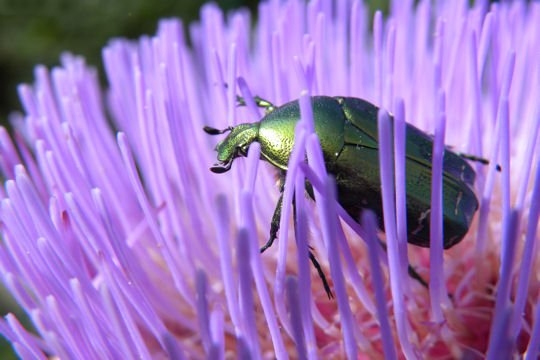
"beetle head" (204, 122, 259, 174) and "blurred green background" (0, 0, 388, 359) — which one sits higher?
"blurred green background" (0, 0, 388, 359)

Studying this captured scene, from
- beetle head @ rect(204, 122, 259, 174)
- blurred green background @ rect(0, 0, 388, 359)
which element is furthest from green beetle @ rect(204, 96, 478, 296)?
blurred green background @ rect(0, 0, 388, 359)

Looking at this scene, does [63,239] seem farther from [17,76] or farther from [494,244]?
[17,76]

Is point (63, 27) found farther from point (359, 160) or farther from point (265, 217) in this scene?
point (359, 160)

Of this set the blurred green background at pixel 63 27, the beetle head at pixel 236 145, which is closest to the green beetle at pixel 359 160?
the beetle head at pixel 236 145

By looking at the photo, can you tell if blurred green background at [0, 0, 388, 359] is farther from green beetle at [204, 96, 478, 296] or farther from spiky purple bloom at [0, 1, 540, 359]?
green beetle at [204, 96, 478, 296]

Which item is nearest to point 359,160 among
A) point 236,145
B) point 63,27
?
point 236,145

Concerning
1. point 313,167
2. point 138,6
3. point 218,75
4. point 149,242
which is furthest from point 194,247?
point 138,6

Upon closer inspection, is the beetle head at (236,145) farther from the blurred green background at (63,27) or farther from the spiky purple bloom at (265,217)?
the blurred green background at (63,27)
